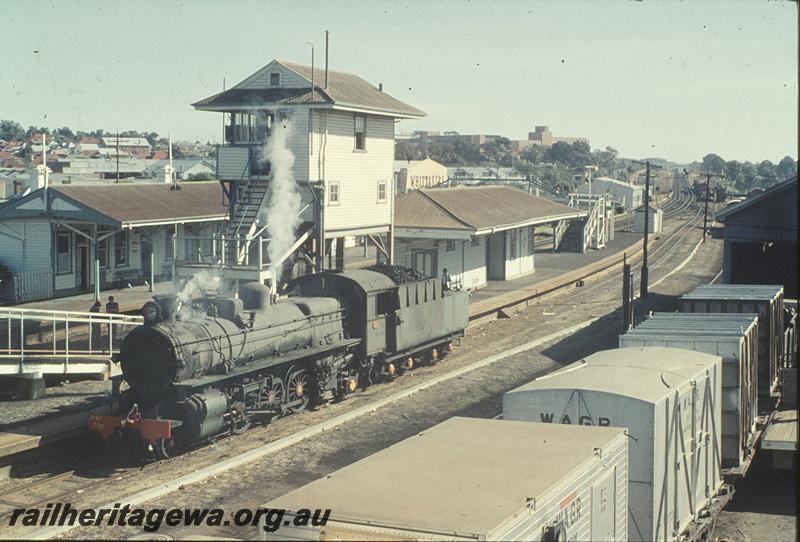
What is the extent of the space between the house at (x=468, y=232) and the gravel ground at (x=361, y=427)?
454 centimetres

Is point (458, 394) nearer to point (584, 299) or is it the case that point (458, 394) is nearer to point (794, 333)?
point (794, 333)

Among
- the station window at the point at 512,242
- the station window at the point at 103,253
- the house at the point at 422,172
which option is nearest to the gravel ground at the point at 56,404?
the station window at the point at 103,253

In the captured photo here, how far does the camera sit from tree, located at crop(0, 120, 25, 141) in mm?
105625

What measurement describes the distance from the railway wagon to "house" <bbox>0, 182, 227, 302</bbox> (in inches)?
870

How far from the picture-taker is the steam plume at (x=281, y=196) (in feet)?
99.7

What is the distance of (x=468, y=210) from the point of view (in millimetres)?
42812

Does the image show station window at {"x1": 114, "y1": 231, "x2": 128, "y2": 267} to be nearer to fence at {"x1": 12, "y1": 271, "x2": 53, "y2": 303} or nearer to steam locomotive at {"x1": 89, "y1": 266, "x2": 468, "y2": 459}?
fence at {"x1": 12, "y1": 271, "x2": 53, "y2": 303}

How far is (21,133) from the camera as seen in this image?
352 feet

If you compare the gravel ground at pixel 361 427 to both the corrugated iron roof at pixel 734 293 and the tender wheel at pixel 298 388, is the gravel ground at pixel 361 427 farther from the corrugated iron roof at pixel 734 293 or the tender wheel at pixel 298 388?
the corrugated iron roof at pixel 734 293

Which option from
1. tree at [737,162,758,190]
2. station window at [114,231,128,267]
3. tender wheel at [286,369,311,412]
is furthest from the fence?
tree at [737,162,758,190]

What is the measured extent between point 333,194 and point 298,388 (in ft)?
37.2

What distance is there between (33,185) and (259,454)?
38735 mm

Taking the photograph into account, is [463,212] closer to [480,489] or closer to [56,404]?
[56,404]

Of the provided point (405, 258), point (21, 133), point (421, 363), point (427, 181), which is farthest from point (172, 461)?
point (21, 133)
